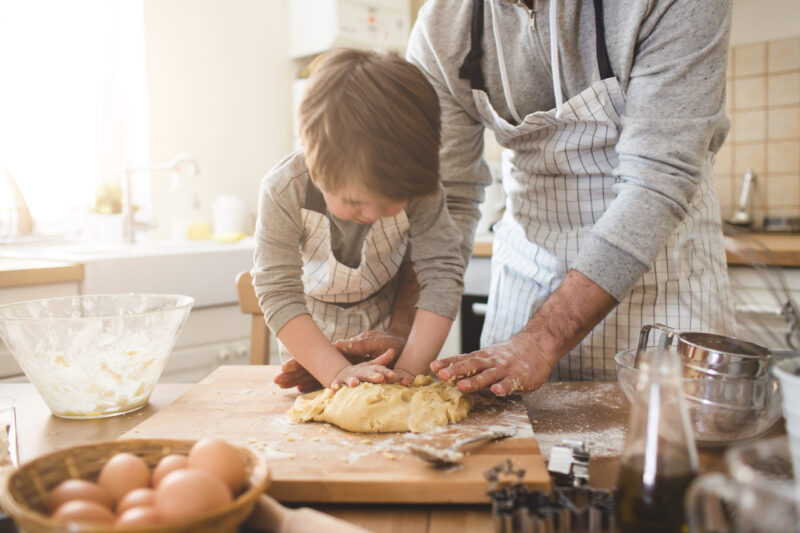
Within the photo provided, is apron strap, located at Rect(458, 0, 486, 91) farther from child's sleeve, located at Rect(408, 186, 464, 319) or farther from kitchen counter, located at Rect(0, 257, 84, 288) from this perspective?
kitchen counter, located at Rect(0, 257, 84, 288)

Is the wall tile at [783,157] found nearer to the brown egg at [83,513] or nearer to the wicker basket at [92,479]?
the wicker basket at [92,479]

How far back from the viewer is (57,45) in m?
2.59

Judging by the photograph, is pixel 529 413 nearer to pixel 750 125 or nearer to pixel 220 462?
pixel 220 462

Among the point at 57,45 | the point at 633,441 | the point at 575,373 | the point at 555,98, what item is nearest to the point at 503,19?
the point at 555,98

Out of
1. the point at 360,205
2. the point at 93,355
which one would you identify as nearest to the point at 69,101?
the point at 93,355

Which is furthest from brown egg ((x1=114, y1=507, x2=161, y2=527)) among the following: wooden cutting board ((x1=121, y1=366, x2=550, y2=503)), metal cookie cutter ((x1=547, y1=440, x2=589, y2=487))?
metal cookie cutter ((x1=547, y1=440, x2=589, y2=487))

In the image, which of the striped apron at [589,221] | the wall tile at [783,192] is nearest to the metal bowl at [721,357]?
the striped apron at [589,221]

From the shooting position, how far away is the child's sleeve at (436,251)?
3.69 ft

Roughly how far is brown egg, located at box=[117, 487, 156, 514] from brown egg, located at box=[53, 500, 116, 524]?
0.01 meters

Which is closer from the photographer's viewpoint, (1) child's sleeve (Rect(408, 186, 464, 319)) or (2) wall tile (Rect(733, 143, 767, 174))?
(1) child's sleeve (Rect(408, 186, 464, 319))

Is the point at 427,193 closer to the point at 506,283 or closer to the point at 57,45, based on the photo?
the point at 506,283

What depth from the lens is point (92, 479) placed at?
55 cm

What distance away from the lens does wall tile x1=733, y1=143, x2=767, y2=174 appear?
236 centimetres

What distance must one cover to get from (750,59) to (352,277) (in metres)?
1.97
